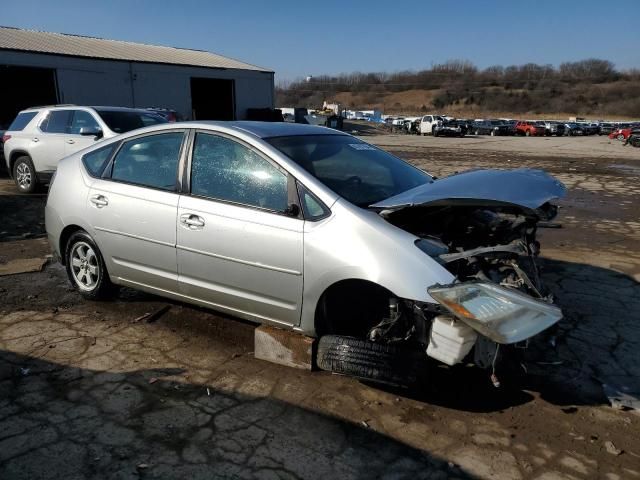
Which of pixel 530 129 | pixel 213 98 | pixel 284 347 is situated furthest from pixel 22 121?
pixel 530 129

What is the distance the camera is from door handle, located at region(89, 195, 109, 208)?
14.1 ft

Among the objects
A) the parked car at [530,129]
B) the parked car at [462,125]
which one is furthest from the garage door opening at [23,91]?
the parked car at [530,129]

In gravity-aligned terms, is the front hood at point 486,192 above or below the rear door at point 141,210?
above

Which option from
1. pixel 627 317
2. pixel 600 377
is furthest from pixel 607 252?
pixel 600 377

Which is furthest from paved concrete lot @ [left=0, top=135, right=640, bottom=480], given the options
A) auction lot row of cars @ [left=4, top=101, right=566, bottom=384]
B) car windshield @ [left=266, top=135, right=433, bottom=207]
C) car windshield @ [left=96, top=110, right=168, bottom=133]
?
car windshield @ [left=96, top=110, right=168, bottom=133]

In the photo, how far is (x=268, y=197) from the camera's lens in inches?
138

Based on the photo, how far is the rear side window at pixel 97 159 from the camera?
451cm

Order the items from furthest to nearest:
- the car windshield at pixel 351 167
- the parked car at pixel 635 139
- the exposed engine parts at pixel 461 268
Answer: the parked car at pixel 635 139 → the car windshield at pixel 351 167 → the exposed engine parts at pixel 461 268

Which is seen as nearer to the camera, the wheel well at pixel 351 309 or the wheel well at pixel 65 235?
the wheel well at pixel 351 309

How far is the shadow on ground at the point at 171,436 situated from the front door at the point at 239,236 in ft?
2.14

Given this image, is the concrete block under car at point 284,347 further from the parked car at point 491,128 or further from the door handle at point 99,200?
the parked car at point 491,128

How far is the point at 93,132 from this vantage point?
31.8ft

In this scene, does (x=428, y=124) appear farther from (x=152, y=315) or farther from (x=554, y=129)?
(x=152, y=315)

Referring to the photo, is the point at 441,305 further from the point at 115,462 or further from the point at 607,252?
the point at 607,252
